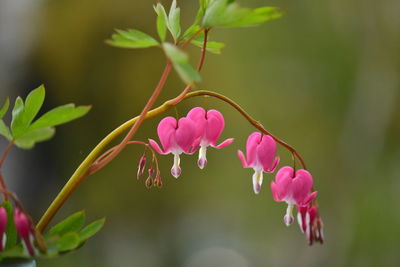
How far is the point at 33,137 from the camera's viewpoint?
74cm

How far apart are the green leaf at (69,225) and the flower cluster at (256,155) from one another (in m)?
0.16

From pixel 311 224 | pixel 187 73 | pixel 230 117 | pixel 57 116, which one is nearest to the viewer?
pixel 187 73

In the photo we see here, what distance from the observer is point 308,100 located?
8266 millimetres

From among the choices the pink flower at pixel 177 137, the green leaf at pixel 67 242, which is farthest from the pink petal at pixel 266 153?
the green leaf at pixel 67 242

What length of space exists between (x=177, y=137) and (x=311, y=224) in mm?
248

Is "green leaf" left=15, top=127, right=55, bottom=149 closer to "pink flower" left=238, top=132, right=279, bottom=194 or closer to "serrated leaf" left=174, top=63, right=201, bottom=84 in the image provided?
"serrated leaf" left=174, top=63, right=201, bottom=84

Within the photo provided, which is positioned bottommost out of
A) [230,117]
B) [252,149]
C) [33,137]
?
[230,117]

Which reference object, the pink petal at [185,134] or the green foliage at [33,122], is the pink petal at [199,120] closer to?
the pink petal at [185,134]

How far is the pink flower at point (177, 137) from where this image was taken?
2.91 ft

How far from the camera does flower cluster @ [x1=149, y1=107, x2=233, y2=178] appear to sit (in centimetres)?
89

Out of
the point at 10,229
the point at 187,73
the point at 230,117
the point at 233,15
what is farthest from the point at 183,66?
the point at 230,117

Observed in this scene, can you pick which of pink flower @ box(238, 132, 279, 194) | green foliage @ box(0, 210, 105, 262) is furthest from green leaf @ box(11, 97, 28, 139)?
pink flower @ box(238, 132, 279, 194)

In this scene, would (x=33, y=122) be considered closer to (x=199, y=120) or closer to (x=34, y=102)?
(x=34, y=102)

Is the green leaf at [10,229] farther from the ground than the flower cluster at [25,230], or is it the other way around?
the flower cluster at [25,230]
